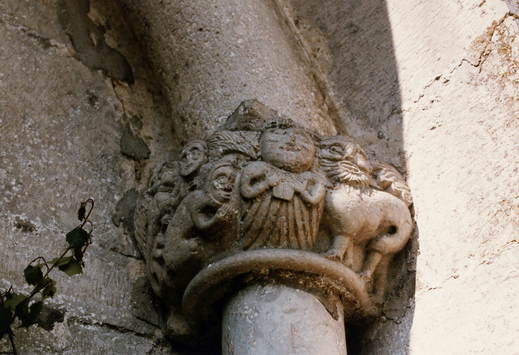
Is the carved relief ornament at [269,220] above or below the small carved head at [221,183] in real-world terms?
below

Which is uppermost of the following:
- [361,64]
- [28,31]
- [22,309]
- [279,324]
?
[28,31]

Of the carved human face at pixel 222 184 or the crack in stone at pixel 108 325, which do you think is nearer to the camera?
the carved human face at pixel 222 184

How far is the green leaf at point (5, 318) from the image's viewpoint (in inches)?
58.6

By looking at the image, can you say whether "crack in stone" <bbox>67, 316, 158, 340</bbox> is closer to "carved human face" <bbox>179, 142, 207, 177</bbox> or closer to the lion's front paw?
"carved human face" <bbox>179, 142, 207, 177</bbox>

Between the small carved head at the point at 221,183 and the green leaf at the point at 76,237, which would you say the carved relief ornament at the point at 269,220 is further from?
the green leaf at the point at 76,237

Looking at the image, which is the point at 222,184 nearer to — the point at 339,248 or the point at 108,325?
the point at 339,248

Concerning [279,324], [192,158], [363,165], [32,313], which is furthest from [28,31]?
[279,324]

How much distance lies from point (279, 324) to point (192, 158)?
513mm

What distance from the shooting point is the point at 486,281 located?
151 cm

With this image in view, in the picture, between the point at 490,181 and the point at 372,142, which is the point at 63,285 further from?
the point at 490,181

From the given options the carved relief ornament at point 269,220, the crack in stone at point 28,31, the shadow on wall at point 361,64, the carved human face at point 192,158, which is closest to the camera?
the carved relief ornament at point 269,220

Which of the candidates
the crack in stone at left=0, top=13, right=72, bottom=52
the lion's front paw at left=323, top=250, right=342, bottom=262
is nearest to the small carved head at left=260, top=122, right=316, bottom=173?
the lion's front paw at left=323, top=250, right=342, bottom=262

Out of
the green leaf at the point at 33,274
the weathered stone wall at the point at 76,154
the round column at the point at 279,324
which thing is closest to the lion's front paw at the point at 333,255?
the round column at the point at 279,324

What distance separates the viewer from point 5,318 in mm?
1492
